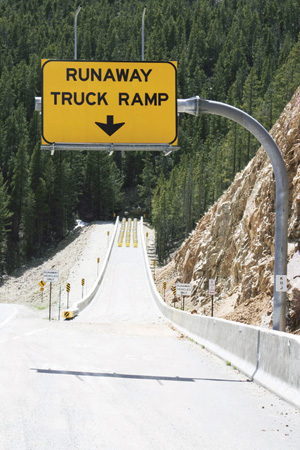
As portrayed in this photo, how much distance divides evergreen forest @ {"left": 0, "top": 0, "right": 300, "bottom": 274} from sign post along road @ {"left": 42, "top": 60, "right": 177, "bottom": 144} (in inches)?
2000

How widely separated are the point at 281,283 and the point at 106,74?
6.13 m

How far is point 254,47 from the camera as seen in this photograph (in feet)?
582

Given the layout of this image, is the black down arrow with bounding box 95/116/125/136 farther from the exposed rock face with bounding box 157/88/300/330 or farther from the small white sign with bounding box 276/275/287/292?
the exposed rock face with bounding box 157/88/300/330

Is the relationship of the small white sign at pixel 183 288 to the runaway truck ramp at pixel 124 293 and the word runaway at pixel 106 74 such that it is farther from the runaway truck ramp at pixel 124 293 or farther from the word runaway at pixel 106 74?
the word runaway at pixel 106 74

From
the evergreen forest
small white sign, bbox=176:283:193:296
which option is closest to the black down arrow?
small white sign, bbox=176:283:193:296

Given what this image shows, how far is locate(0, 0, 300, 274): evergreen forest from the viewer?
83.1 metres

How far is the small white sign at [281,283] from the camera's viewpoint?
10.6m

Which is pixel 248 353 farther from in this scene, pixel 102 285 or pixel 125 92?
pixel 102 285

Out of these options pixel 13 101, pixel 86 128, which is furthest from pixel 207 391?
pixel 13 101

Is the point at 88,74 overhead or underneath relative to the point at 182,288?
overhead

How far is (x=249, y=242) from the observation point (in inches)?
1108

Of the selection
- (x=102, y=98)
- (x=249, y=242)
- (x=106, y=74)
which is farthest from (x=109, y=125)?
(x=249, y=242)

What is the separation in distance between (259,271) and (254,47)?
165104 millimetres

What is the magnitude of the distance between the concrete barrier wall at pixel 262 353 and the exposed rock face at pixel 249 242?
4160 mm
